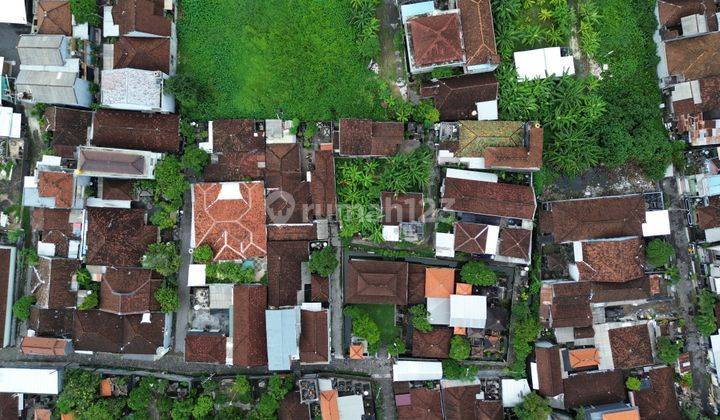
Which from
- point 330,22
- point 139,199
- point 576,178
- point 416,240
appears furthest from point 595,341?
point 139,199

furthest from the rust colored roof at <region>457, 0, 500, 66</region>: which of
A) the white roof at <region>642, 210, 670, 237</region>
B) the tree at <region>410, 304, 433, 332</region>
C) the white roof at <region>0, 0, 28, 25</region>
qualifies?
the white roof at <region>0, 0, 28, 25</region>

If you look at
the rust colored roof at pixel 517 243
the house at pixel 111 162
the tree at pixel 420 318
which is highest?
the house at pixel 111 162

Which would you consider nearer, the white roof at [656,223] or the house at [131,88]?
the house at [131,88]

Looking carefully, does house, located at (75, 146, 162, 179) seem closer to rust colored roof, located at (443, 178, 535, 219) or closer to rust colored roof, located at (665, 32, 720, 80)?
rust colored roof, located at (443, 178, 535, 219)

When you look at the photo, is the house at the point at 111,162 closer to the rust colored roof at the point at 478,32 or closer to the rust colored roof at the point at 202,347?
the rust colored roof at the point at 202,347

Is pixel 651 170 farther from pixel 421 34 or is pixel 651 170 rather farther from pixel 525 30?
pixel 421 34

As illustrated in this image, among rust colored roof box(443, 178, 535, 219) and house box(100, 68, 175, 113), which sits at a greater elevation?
house box(100, 68, 175, 113)

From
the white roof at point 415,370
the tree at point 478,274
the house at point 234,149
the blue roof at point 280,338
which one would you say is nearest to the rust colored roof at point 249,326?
the blue roof at point 280,338

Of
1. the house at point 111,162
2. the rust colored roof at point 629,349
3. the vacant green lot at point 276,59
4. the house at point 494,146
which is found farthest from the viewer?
the vacant green lot at point 276,59
